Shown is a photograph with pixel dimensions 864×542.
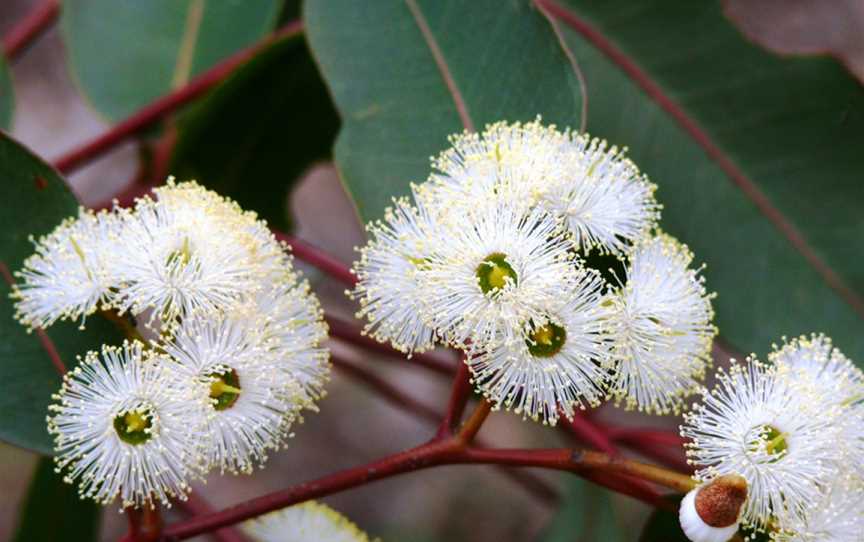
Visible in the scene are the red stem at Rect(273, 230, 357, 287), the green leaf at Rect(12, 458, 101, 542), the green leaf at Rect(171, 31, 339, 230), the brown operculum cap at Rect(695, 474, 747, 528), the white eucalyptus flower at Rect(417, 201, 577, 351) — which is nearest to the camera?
the brown operculum cap at Rect(695, 474, 747, 528)

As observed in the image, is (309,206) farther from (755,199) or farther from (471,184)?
(471,184)

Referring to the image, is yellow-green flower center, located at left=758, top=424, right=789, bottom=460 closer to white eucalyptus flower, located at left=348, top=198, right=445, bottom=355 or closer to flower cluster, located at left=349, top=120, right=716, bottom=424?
flower cluster, located at left=349, top=120, right=716, bottom=424

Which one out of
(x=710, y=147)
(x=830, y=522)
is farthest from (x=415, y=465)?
(x=710, y=147)

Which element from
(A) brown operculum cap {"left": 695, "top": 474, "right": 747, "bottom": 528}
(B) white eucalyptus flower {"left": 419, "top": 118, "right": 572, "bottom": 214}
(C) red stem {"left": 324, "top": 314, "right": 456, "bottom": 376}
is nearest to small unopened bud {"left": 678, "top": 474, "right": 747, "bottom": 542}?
(A) brown operculum cap {"left": 695, "top": 474, "right": 747, "bottom": 528}

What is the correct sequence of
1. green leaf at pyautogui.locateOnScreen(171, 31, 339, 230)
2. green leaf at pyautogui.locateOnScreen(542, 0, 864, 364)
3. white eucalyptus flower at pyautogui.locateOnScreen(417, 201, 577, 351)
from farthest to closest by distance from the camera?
green leaf at pyautogui.locateOnScreen(171, 31, 339, 230) < green leaf at pyautogui.locateOnScreen(542, 0, 864, 364) < white eucalyptus flower at pyautogui.locateOnScreen(417, 201, 577, 351)

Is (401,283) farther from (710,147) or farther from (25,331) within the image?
(710,147)

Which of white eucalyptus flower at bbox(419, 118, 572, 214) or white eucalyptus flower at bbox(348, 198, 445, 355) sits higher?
white eucalyptus flower at bbox(419, 118, 572, 214)
